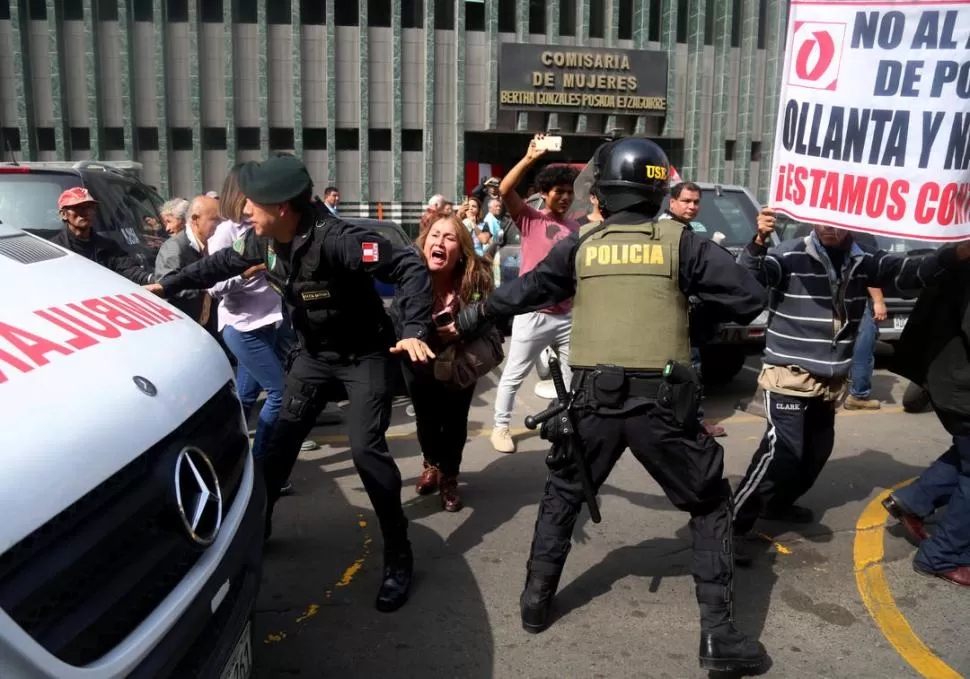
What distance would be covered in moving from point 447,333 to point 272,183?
97 cm

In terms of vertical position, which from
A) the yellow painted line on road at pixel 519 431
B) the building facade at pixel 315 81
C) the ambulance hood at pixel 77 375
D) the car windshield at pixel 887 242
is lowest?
the yellow painted line on road at pixel 519 431

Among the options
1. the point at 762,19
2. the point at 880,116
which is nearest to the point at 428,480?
the point at 880,116

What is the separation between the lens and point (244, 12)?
2216cm

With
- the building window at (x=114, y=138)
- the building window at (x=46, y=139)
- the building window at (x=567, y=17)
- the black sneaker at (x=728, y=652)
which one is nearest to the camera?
the black sneaker at (x=728, y=652)

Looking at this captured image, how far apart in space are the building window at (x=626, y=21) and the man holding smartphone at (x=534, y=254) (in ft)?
69.4

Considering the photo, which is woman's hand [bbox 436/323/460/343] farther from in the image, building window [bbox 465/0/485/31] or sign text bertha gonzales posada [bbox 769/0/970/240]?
building window [bbox 465/0/485/31]

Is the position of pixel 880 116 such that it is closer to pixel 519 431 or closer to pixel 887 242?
pixel 519 431

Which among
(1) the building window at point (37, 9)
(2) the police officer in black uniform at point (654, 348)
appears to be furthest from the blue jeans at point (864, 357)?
(1) the building window at point (37, 9)

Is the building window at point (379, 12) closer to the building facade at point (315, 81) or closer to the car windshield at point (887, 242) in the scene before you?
the building facade at point (315, 81)

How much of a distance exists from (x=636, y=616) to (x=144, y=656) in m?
2.14

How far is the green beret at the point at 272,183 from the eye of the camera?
3.11 m

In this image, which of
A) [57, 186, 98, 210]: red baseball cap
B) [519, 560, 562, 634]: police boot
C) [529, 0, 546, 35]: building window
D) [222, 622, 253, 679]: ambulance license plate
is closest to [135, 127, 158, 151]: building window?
[529, 0, 546, 35]: building window

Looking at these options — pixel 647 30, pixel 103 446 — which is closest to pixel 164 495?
pixel 103 446

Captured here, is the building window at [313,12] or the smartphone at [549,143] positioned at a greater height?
the building window at [313,12]
